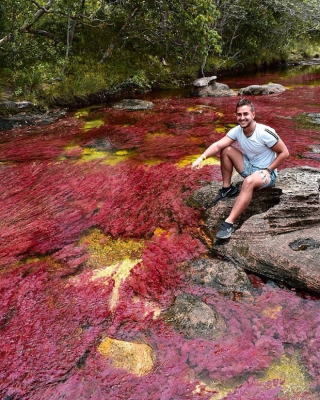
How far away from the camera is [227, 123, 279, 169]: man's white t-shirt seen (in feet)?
14.2

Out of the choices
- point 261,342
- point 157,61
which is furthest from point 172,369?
point 157,61

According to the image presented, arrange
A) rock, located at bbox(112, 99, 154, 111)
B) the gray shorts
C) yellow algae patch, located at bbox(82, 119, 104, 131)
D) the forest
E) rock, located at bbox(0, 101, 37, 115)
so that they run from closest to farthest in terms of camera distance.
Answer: the gray shorts < yellow algae patch, located at bbox(82, 119, 104, 131) < rock, located at bbox(0, 101, 37, 115) < the forest < rock, located at bbox(112, 99, 154, 111)

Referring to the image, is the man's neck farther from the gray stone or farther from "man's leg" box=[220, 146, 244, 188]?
the gray stone

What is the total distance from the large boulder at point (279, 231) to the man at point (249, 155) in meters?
0.25

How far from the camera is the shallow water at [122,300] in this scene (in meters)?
2.83

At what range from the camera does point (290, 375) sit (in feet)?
9.25

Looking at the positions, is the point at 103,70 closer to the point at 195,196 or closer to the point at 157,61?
the point at 157,61

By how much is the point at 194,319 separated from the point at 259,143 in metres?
2.33

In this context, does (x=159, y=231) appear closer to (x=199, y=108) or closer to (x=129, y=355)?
(x=129, y=355)

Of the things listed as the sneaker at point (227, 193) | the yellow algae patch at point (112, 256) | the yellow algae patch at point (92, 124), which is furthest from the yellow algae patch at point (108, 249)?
the yellow algae patch at point (92, 124)

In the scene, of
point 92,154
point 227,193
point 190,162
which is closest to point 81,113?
point 92,154

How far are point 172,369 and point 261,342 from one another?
850 millimetres

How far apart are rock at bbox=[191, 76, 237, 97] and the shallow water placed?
7934 mm

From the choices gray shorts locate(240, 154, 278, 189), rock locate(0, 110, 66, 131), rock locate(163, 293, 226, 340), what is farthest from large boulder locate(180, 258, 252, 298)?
rock locate(0, 110, 66, 131)
